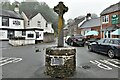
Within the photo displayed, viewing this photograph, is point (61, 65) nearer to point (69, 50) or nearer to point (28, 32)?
point (69, 50)

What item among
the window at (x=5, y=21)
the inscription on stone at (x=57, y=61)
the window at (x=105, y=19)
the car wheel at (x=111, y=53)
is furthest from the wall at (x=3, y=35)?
the inscription on stone at (x=57, y=61)

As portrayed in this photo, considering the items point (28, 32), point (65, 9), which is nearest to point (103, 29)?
point (28, 32)

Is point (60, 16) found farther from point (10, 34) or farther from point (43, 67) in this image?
point (10, 34)

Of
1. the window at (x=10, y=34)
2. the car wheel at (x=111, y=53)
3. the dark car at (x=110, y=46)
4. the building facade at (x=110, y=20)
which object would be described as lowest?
the car wheel at (x=111, y=53)

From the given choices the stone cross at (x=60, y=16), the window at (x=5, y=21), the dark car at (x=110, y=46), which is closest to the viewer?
the stone cross at (x=60, y=16)

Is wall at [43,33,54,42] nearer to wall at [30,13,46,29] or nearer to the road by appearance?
wall at [30,13,46,29]

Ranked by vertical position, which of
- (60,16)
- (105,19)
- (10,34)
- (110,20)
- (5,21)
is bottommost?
Result: (60,16)

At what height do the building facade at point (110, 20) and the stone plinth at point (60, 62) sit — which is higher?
the building facade at point (110, 20)

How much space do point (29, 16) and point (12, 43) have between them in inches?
734

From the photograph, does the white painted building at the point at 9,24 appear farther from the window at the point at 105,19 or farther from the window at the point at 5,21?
→ the window at the point at 105,19

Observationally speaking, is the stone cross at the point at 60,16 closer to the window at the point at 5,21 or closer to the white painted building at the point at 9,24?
the white painted building at the point at 9,24

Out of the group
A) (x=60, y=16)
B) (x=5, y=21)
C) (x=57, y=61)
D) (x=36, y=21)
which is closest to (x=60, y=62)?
(x=57, y=61)

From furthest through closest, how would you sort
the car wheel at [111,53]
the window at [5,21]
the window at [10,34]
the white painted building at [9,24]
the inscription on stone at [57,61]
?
the window at [10,34] < the window at [5,21] < the white painted building at [9,24] < the car wheel at [111,53] < the inscription on stone at [57,61]

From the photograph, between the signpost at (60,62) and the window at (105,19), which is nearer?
the signpost at (60,62)
